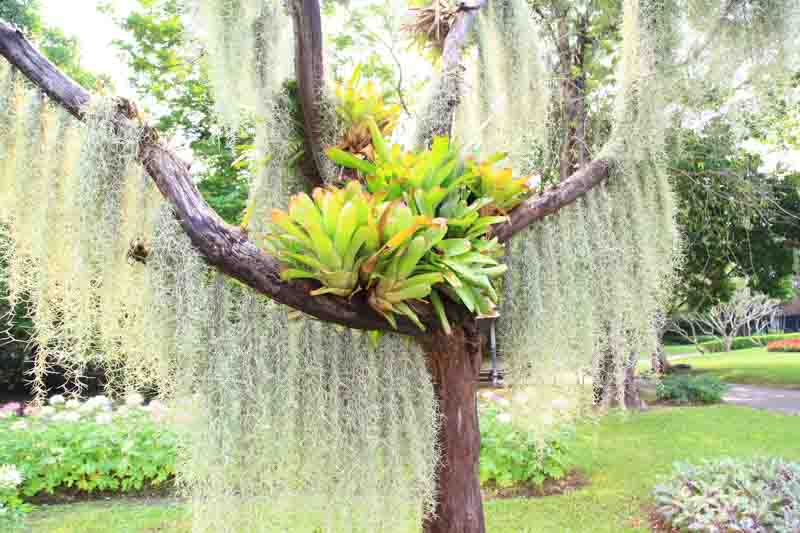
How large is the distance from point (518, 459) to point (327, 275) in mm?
3751

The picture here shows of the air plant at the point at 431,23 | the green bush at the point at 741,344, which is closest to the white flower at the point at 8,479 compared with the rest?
the air plant at the point at 431,23

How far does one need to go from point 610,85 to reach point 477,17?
19.0 feet

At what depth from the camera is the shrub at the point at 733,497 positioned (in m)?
2.96

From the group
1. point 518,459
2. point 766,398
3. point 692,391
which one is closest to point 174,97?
point 518,459

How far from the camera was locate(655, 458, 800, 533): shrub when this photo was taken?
9.70ft

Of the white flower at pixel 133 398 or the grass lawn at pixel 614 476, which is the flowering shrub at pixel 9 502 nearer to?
the grass lawn at pixel 614 476

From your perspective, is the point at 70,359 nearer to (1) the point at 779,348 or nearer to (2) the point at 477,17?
(2) the point at 477,17

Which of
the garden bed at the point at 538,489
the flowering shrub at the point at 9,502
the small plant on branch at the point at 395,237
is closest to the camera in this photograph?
the small plant on branch at the point at 395,237

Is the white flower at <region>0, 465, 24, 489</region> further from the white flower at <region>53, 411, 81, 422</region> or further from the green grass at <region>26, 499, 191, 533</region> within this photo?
the white flower at <region>53, 411, 81, 422</region>

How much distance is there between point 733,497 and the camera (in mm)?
3180

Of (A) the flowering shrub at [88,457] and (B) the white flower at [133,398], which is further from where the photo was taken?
(A) the flowering shrub at [88,457]

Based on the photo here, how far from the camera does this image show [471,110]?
7.38 feet

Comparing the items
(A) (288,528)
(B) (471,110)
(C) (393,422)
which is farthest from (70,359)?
(B) (471,110)

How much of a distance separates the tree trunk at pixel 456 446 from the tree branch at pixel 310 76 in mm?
707
